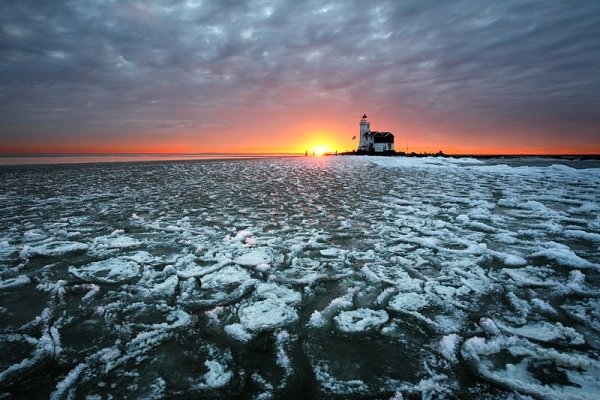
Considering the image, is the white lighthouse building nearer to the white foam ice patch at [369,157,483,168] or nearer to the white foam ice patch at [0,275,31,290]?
the white foam ice patch at [369,157,483,168]

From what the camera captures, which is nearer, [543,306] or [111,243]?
[543,306]

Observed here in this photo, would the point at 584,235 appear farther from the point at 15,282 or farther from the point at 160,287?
the point at 15,282

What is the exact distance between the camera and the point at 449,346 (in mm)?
2307

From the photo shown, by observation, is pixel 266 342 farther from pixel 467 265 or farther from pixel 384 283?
pixel 467 265

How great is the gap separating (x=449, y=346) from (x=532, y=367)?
51 centimetres

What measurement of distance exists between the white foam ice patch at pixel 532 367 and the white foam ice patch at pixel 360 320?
2.22 feet

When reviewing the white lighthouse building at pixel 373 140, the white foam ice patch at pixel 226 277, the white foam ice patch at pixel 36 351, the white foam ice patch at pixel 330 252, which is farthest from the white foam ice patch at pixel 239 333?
the white lighthouse building at pixel 373 140

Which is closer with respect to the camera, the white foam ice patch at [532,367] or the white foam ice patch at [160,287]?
the white foam ice patch at [532,367]

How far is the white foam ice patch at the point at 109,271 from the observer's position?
3.62m

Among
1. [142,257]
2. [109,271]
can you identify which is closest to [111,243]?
[142,257]

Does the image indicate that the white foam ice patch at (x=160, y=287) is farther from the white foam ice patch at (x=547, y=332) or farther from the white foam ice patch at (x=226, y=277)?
the white foam ice patch at (x=547, y=332)

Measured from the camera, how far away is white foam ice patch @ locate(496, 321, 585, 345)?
238cm

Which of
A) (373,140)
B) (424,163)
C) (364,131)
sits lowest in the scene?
(424,163)

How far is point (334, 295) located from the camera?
3.21m
